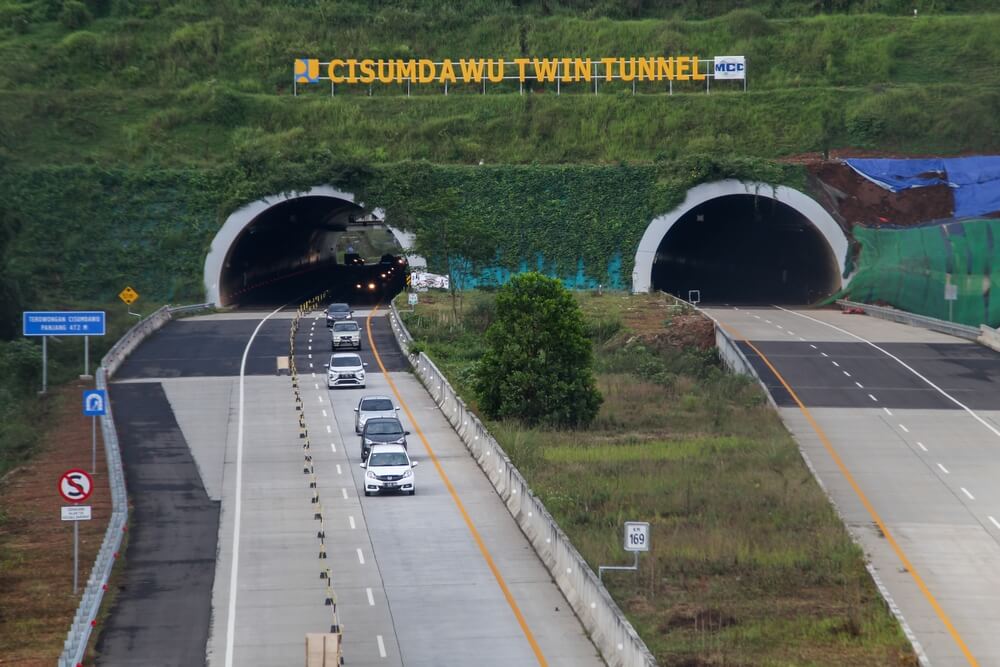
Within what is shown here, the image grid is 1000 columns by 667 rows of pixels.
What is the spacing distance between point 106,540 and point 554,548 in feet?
32.2

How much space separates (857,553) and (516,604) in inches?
320

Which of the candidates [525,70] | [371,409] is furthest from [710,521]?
[525,70]

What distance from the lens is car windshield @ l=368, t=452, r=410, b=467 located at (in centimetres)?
4053

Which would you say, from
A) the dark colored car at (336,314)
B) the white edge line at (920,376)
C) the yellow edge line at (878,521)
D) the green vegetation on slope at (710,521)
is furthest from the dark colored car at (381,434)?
the dark colored car at (336,314)

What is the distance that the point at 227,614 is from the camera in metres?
29.4

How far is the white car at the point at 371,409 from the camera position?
4816 cm

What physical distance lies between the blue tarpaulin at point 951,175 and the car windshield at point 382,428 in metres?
48.7

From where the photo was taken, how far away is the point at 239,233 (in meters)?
85.6

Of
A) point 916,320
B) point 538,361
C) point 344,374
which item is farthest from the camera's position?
point 916,320

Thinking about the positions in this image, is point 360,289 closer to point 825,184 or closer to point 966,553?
point 825,184

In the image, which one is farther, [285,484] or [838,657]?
[285,484]

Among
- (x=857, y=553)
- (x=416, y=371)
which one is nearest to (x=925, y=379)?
(x=416, y=371)

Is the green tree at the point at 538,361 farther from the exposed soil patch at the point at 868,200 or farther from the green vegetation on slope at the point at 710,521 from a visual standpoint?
the exposed soil patch at the point at 868,200

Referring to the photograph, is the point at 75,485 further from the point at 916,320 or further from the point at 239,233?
the point at 239,233
